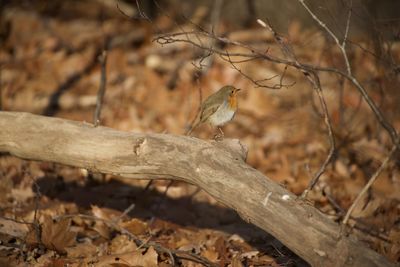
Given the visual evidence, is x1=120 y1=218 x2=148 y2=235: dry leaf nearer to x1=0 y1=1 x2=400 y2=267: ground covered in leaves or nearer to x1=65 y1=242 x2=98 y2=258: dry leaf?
x1=0 y1=1 x2=400 y2=267: ground covered in leaves

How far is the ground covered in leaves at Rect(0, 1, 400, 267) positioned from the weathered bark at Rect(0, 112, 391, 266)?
412 mm

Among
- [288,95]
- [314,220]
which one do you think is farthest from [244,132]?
[314,220]

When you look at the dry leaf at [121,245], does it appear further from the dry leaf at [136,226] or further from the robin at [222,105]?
the robin at [222,105]

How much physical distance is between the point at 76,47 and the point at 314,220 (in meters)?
6.94

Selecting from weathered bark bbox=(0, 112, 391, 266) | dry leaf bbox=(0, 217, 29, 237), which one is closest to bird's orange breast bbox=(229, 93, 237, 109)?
weathered bark bbox=(0, 112, 391, 266)

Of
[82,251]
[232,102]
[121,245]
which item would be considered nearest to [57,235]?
[82,251]

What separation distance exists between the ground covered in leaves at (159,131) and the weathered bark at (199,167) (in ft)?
1.35

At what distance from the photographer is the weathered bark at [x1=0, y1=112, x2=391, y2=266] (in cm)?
360

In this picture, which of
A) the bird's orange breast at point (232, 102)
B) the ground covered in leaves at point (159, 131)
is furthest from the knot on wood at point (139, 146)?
the bird's orange breast at point (232, 102)

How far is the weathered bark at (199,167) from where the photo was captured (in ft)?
11.8

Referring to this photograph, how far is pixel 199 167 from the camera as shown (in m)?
4.04

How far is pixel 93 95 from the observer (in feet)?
28.2

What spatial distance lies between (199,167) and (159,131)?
3.73 m

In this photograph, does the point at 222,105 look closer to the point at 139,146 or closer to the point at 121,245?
the point at 139,146
